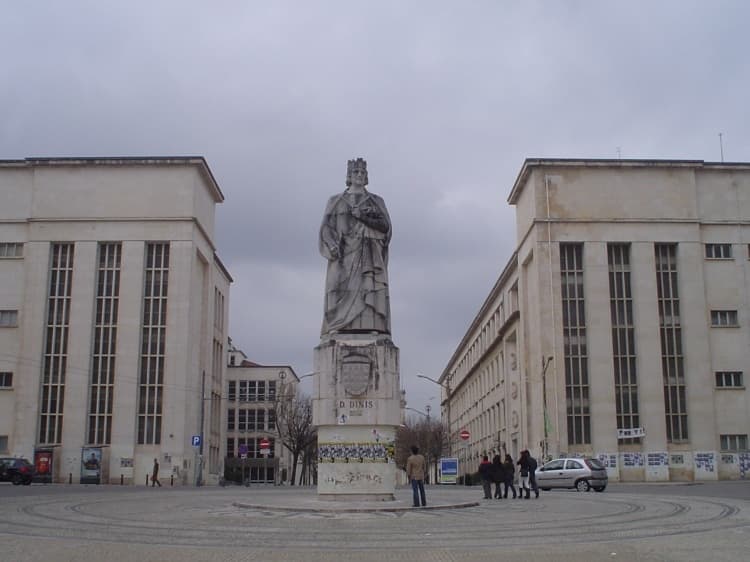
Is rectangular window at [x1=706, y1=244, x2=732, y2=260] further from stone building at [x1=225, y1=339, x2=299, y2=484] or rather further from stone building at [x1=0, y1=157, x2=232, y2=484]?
stone building at [x1=225, y1=339, x2=299, y2=484]

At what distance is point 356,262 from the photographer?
2250 centimetres

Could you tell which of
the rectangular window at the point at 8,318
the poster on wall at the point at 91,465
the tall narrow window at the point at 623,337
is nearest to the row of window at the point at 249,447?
the rectangular window at the point at 8,318

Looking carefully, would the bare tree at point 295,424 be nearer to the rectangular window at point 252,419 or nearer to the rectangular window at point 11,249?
the rectangular window at point 252,419

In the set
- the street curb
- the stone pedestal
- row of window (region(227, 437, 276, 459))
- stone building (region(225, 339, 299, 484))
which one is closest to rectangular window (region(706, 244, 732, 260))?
the street curb

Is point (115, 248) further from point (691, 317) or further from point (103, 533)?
point (103, 533)

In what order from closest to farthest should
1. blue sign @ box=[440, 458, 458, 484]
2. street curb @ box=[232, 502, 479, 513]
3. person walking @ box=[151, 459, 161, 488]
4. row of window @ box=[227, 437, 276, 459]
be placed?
street curb @ box=[232, 502, 479, 513]
person walking @ box=[151, 459, 161, 488]
blue sign @ box=[440, 458, 458, 484]
row of window @ box=[227, 437, 276, 459]

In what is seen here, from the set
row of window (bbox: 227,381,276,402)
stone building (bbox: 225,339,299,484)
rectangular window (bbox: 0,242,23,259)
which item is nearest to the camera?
rectangular window (bbox: 0,242,23,259)

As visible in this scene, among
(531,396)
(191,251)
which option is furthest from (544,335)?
(191,251)

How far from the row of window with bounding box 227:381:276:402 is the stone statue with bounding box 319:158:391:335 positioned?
8134 centimetres

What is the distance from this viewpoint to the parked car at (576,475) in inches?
1414

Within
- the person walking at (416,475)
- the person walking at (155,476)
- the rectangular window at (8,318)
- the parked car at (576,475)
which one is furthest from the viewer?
the rectangular window at (8,318)

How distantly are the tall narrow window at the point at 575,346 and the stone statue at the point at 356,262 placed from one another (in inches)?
1424

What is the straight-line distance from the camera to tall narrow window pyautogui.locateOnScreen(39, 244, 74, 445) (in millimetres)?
58188

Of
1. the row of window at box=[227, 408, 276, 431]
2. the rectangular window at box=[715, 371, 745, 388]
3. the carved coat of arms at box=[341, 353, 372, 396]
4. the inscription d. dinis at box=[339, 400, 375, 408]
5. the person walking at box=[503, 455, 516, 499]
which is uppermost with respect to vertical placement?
the rectangular window at box=[715, 371, 745, 388]
